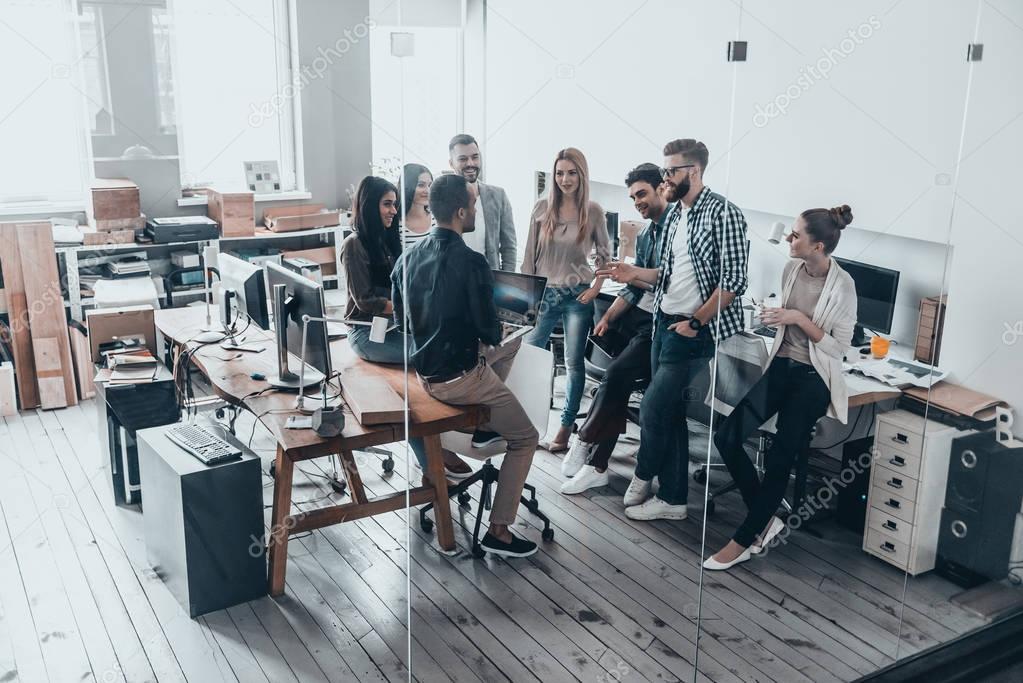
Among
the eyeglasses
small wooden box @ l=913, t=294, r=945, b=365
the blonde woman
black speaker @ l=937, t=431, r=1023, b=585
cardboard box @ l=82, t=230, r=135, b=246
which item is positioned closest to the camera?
the blonde woman

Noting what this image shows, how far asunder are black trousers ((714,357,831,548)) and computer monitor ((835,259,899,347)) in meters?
0.20

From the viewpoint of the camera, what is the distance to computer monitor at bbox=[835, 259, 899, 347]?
2.34 m

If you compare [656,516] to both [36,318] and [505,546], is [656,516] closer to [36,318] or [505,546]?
[505,546]

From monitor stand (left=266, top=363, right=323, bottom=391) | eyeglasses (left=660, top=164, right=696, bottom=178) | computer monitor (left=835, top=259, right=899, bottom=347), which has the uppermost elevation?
A: eyeglasses (left=660, top=164, right=696, bottom=178)

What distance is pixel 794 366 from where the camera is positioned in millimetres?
2395

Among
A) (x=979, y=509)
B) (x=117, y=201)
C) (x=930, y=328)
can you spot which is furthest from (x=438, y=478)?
(x=117, y=201)

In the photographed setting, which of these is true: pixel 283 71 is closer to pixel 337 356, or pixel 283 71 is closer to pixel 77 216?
pixel 337 356

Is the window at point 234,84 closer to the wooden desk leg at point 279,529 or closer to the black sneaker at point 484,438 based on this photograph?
the black sneaker at point 484,438

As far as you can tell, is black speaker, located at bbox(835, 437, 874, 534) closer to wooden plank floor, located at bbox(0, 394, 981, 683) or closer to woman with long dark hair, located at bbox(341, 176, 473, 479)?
wooden plank floor, located at bbox(0, 394, 981, 683)

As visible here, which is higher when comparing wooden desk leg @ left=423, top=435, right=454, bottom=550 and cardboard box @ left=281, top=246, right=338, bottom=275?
cardboard box @ left=281, top=246, right=338, bottom=275

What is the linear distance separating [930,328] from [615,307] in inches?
35.0

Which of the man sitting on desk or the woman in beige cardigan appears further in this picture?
the woman in beige cardigan

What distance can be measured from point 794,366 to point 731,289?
1.01 ft

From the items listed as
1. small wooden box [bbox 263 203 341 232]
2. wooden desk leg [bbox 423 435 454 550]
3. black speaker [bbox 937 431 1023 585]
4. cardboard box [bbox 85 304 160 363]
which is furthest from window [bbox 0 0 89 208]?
black speaker [bbox 937 431 1023 585]
